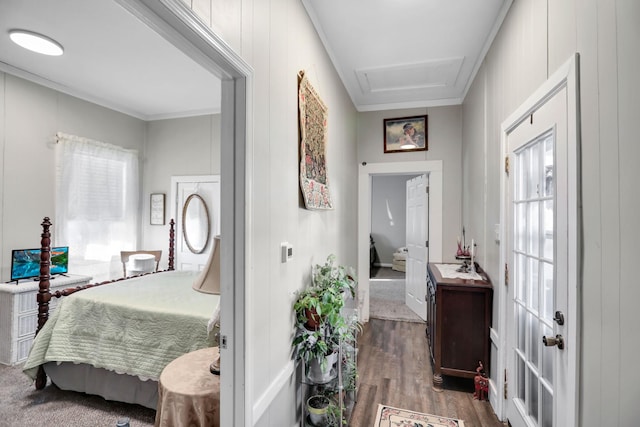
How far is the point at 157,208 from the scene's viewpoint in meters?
4.63

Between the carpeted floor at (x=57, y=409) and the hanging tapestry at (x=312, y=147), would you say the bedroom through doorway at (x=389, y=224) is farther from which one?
the carpeted floor at (x=57, y=409)

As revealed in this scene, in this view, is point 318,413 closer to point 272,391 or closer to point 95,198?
point 272,391

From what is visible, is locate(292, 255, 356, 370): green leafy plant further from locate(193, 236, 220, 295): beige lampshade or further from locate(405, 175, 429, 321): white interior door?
locate(405, 175, 429, 321): white interior door

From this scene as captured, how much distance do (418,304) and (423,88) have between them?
9.28 feet

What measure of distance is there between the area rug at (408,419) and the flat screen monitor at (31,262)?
Answer: 3.50m

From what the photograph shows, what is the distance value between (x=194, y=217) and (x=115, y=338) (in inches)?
95.2

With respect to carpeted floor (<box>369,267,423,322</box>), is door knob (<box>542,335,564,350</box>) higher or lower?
higher

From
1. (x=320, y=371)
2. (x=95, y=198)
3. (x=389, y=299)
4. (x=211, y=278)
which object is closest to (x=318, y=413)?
(x=320, y=371)

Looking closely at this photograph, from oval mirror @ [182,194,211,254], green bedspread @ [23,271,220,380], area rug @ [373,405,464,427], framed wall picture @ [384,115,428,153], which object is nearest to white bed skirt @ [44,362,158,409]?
green bedspread @ [23,271,220,380]

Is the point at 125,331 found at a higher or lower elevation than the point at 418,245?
lower

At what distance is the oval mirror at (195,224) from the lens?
14.7ft

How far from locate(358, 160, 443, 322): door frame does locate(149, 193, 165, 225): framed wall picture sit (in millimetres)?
2872

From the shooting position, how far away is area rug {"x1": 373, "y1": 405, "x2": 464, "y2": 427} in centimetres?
214

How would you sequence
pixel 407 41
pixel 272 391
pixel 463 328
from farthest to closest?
pixel 407 41 < pixel 463 328 < pixel 272 391
